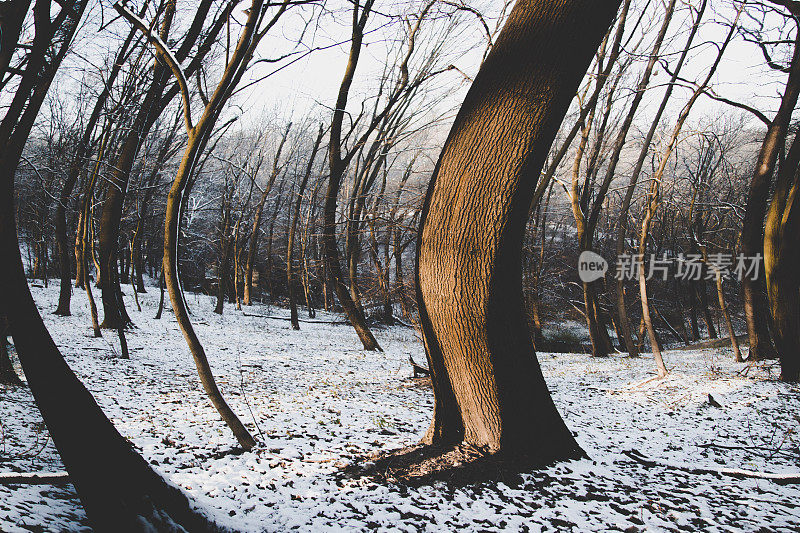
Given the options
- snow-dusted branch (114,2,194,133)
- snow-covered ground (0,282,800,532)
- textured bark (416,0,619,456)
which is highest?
snow-dusted branch (114,2,194,133)

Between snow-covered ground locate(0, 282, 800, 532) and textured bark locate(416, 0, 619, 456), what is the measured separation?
20.2 inches

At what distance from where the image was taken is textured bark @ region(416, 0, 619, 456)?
2.34m

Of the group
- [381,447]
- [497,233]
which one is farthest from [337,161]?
[497,233]

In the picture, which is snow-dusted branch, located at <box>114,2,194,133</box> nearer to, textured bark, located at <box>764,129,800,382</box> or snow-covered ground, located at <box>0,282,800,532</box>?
snow-covered ground, located at <box>0,282,800,532</box>

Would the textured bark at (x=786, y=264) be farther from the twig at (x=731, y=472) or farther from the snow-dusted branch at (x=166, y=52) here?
the snow-dusted branch at (x=166, y=52)

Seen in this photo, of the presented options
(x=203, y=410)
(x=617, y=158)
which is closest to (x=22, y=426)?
(x=203, y=410)

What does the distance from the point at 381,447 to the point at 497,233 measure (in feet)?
7.65

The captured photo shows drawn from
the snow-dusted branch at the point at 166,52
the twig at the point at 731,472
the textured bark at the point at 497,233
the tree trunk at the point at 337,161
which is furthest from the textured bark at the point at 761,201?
the snow-dusted branch at the point at 166,52

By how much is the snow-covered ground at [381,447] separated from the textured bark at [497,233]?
→ 0.51 metres

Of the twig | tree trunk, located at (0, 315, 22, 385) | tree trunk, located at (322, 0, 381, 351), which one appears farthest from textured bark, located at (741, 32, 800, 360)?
tree trunk, located at (0, 315, 22, 385)

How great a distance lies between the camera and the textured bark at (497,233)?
2344mm

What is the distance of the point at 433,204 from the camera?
2783 millimetres

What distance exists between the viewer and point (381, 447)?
3.56m

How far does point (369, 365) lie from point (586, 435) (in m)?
4.98
